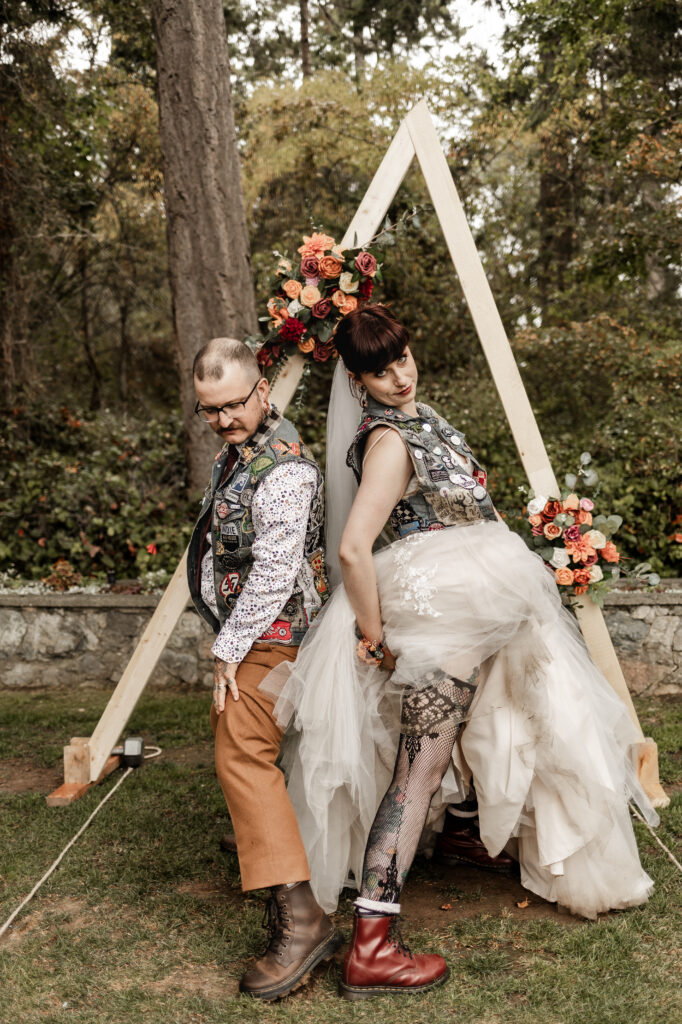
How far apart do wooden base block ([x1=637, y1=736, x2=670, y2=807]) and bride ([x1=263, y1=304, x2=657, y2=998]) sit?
76 centimetres

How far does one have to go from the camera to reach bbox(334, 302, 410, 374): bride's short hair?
8.94ft

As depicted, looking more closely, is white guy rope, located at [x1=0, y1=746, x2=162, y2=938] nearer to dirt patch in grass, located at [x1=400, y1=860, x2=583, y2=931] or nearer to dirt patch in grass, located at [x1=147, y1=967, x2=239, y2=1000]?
dirt patch in grass, located at [x1=147, y1=967, x2=239, y2=1000]

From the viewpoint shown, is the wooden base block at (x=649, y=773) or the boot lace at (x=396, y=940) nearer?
the boot lace at (x=396, y=940)

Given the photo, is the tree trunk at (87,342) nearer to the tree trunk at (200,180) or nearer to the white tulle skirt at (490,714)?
the tree trunk at (200,180)

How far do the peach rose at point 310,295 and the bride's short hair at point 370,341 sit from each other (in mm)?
570

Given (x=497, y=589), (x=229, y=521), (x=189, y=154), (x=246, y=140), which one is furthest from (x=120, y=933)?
(x=246, y=140)

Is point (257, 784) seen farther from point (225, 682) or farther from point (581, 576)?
point (581, 576)

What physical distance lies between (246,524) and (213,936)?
130cm

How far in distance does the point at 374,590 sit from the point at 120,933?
1367mm

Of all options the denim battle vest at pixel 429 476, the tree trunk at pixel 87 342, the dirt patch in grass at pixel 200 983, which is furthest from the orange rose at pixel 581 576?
the tree trunk at pixel 87 342

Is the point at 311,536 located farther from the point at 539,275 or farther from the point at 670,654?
the point at 539,275

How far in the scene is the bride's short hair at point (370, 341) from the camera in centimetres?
272

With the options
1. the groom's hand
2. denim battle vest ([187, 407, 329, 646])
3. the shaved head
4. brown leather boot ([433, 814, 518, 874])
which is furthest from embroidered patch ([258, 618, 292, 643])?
brown leather boot ([433, 814, 518, 874])

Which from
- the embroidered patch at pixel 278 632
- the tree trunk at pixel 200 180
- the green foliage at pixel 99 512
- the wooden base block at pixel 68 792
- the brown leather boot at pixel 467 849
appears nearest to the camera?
the embroidered patch at pixel 278 632
